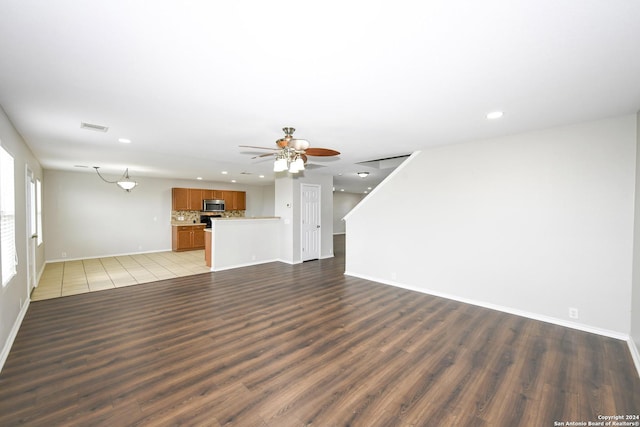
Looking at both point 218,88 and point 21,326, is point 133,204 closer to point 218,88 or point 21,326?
point 21,326

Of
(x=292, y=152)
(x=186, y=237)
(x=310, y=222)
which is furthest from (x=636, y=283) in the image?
(x=186, y=237)

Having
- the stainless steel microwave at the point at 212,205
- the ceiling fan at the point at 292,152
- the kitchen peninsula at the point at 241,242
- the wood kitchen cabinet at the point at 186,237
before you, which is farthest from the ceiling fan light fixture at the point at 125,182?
the ceiling fan at the point at 292,152

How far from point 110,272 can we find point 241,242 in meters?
2.86

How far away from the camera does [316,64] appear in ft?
6.06

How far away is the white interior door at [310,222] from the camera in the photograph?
7.04m

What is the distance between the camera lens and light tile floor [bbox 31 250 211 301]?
186 inches

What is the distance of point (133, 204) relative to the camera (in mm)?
8242

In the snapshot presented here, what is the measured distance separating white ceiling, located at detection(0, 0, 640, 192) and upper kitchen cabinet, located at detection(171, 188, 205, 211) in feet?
18.9

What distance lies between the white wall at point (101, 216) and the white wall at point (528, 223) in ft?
24.8

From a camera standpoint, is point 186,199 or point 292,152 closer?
point 292,152

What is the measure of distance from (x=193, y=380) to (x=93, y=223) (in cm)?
769

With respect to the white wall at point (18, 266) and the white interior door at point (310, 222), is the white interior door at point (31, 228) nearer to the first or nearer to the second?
the white wall at point (18, 266)

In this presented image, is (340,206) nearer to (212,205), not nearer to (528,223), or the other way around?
(212,205)

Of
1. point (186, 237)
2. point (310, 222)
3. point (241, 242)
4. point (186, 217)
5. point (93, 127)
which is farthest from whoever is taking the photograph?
point (186, 217)
